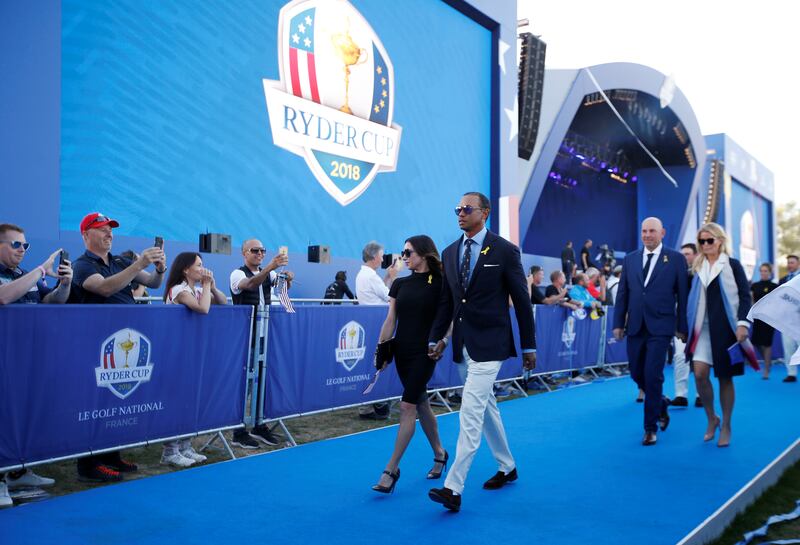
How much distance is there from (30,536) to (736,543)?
374cm

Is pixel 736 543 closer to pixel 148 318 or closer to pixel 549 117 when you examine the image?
pixel 148 318

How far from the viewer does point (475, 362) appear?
4.13 m

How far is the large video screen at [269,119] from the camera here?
26.7 feet

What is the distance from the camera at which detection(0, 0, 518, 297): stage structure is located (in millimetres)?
7543

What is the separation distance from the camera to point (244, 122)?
9.84 metres

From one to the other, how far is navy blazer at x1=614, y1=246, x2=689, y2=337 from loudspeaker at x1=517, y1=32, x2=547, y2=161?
12.0 m

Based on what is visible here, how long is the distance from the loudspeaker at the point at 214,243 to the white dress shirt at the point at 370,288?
7.39 feet

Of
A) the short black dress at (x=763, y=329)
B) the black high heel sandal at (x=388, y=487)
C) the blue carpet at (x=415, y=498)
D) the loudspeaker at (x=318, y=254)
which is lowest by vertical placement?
the blue carpet at (x=415, y=498)

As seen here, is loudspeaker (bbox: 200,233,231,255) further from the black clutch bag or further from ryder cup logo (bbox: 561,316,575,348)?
ryder cup logo (bbox: 561,316,575,348)

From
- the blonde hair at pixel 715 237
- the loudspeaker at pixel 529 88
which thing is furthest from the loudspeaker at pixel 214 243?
the loudspeaker at pixel 529 88

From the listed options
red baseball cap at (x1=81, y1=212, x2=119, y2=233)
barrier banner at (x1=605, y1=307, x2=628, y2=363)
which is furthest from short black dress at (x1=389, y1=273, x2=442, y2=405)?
barrier banner at (x1=605, y1=307, x2=628, y2=363)

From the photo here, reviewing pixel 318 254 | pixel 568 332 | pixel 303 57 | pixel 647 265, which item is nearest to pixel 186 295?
pixel 647 265

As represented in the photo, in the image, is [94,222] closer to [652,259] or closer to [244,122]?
[652,259]

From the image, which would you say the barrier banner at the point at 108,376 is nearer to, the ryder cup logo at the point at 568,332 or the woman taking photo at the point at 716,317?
the woman taking photo at the point at 716,317
